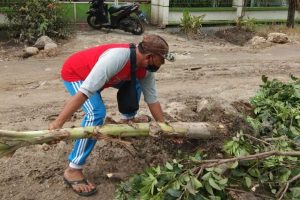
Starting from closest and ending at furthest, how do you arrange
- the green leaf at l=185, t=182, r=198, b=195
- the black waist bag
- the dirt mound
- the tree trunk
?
the green leaf at l=185, t=182, r=198, b=195, the black waist bag, the dirt mound, the tree trunk

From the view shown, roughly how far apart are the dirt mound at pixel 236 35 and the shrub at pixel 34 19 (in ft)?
13.3

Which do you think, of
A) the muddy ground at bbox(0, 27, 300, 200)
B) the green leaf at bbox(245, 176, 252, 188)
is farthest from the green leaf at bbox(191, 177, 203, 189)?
the muddy ground at bbox(0, 27, 300, 200)

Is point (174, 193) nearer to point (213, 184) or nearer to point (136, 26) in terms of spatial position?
point (213, 184)

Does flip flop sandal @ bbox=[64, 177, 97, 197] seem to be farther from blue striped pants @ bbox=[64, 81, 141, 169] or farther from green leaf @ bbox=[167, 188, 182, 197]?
green leaf @ bbox=[167, 188, 182, 197]

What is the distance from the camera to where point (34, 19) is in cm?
947

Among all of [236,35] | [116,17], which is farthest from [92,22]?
[236,35]

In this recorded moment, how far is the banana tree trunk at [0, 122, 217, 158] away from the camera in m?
3.16

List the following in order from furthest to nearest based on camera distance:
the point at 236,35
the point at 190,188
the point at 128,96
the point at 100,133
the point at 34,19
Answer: the point at 236,35
the point at 34,19
the point at 128,96
the point at 100,133
the point at 190,188

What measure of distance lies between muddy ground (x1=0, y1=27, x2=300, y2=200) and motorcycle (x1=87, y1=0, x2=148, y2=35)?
261 millimetres

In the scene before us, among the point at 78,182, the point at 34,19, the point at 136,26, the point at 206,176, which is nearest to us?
the point at 206,176

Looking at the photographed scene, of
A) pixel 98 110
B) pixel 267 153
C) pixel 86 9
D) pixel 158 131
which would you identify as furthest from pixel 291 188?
pixel 86 9

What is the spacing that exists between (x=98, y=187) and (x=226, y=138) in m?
1.24

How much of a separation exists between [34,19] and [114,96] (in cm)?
427

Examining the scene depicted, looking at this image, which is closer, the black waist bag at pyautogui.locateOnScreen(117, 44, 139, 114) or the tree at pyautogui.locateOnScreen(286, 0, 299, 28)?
the black waist bag at pyautogui.locateOnScreen(117, 44, 139, 114)
